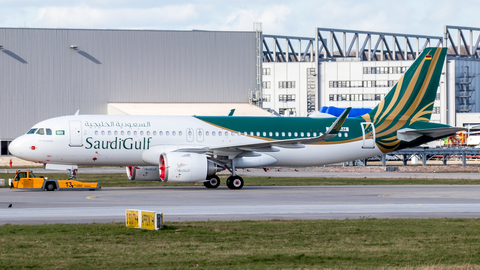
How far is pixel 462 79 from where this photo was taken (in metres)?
118

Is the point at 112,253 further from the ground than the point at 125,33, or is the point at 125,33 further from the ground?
the point at 125,33

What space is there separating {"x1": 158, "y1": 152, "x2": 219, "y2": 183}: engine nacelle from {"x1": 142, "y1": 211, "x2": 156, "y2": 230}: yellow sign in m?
14.2

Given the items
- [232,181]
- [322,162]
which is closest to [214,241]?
[232,181]

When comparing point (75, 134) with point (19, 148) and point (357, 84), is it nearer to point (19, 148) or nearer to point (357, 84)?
point (19, 148)

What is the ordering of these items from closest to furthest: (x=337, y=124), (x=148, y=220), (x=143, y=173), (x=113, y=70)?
(x=148, y=220)
(x=337, y=124)
(x=143, y=173)
(x=113, y=70)

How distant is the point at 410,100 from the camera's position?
3759cm

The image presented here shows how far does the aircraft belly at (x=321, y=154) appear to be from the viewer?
1383 inches

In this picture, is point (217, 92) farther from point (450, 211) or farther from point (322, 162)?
point (450, 211)

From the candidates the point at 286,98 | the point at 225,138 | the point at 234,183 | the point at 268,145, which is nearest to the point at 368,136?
the point at 268,145

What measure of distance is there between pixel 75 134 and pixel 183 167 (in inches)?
257

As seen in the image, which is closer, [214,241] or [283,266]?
[283,266]

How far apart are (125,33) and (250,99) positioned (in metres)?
16.8

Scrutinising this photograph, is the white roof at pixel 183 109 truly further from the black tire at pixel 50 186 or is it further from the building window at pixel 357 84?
the building window at pixel 357 84

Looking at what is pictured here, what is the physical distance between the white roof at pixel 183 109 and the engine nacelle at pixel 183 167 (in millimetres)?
34491
